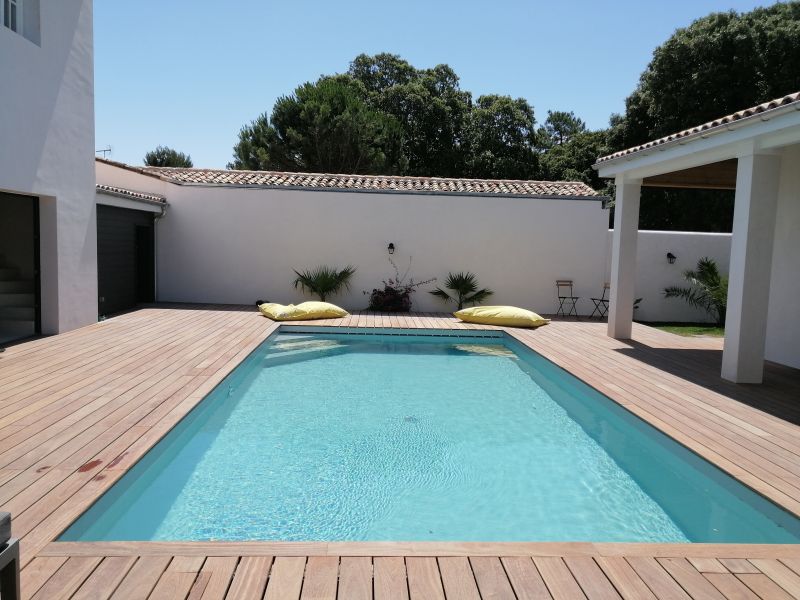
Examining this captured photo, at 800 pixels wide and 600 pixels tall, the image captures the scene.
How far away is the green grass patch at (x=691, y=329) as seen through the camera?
35.1 feet

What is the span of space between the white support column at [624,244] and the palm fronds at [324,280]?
→ 18.4 feet

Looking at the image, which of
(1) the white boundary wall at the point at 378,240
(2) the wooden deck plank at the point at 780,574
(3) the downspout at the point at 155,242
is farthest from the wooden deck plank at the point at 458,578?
(3) the downspout at the point at 155,242

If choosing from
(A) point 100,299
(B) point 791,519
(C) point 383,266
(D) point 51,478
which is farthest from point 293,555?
(C) point 383,266

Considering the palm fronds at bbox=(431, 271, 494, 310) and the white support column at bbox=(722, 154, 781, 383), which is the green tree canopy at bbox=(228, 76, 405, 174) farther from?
the white support column at bbox=(722, 154, 781, 383)

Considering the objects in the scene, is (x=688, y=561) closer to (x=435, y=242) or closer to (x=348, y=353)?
(x=348, y=353)

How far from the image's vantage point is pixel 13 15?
23.1 ft

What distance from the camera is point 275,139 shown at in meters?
21.8

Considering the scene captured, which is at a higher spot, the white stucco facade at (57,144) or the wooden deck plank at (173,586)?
the white stucco facade at (57,144)

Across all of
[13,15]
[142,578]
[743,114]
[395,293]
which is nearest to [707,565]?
[142,578]

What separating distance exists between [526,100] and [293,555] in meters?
31.6

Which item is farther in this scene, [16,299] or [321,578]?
[16,299]

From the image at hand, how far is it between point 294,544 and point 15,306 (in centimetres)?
800

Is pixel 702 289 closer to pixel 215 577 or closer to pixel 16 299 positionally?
pixel 215 577

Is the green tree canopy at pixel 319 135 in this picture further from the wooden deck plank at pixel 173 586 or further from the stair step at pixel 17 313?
the wooden deck plank at pixel 173 586
